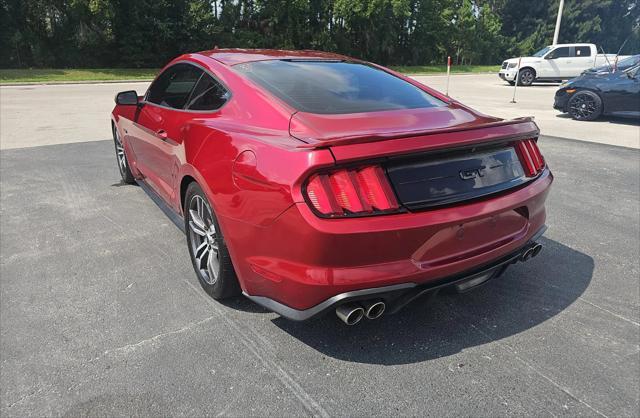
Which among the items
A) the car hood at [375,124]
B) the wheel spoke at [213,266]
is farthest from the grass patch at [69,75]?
the car hood at [375,124]

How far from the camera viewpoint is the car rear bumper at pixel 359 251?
6.70 ft

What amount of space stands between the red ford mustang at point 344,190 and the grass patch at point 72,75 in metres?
22.9

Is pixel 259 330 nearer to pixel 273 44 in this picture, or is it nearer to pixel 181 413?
pixel 181 413

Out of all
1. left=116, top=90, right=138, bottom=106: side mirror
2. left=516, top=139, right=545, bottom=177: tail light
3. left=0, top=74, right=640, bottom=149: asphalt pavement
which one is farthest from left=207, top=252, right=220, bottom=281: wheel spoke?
left=0, top=74, right=640, bottom=149: asphalt pavement

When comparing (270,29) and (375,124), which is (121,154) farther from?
(270,29)

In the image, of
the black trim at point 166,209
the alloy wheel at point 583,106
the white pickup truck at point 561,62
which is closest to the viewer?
the black trim at point 166,209

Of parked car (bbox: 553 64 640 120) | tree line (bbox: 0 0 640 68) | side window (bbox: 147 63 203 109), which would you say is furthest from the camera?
tree line (bbox: 0 0 640 68)

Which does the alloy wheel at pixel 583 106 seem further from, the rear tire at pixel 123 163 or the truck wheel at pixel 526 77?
the truck wheel at pixel 526 77

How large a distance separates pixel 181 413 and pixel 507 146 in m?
2.18

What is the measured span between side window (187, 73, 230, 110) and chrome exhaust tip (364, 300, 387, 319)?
5.21 feet

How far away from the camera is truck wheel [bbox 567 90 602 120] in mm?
10367

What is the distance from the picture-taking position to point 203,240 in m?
3.06

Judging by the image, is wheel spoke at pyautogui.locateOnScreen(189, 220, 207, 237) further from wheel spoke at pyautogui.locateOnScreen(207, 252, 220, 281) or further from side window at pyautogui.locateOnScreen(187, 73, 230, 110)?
side window at pyautogui.locateOnScreen(187, 73, 230, 110)

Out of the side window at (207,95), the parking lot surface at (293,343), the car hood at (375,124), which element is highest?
the side window at (207,95)
